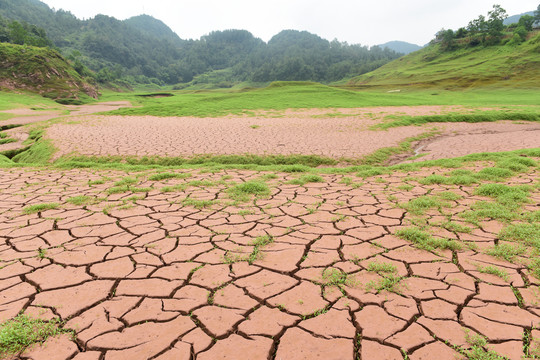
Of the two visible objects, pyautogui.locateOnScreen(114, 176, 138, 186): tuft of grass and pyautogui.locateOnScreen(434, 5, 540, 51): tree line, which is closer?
pyautogui.locateOnScreen(114, 176, 138, 186): tuft of grass

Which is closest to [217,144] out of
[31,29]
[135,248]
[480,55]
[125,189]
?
[125,189]

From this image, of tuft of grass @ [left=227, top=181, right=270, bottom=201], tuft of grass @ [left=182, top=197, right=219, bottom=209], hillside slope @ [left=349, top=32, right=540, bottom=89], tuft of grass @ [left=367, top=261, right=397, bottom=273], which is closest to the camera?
tuft of grass @ [left=367, top=261, right=397, bottom=273]

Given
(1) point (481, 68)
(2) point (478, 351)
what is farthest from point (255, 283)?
(1) point (481, 68)

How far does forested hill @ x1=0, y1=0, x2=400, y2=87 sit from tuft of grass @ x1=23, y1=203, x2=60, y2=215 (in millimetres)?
71993

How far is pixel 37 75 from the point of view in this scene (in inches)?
1318

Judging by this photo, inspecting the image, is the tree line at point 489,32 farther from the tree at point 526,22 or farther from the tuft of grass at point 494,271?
the tuft of grass at point 494,271

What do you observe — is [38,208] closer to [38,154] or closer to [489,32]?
[38,154]

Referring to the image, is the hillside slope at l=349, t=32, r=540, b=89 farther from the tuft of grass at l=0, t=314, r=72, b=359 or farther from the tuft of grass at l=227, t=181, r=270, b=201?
the tuft of grass at l=0, t=314, r=72, b=359

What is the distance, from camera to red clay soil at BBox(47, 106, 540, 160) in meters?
8.48

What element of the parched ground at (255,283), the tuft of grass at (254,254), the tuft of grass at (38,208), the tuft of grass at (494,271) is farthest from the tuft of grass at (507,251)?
the tuft of grass at (38,208)

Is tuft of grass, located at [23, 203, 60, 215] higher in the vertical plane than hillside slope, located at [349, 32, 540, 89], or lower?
lower

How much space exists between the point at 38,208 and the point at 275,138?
7112mm

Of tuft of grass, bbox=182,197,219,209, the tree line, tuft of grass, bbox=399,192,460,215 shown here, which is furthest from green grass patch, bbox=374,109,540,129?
the tree line

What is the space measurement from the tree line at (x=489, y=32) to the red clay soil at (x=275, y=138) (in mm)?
59277
